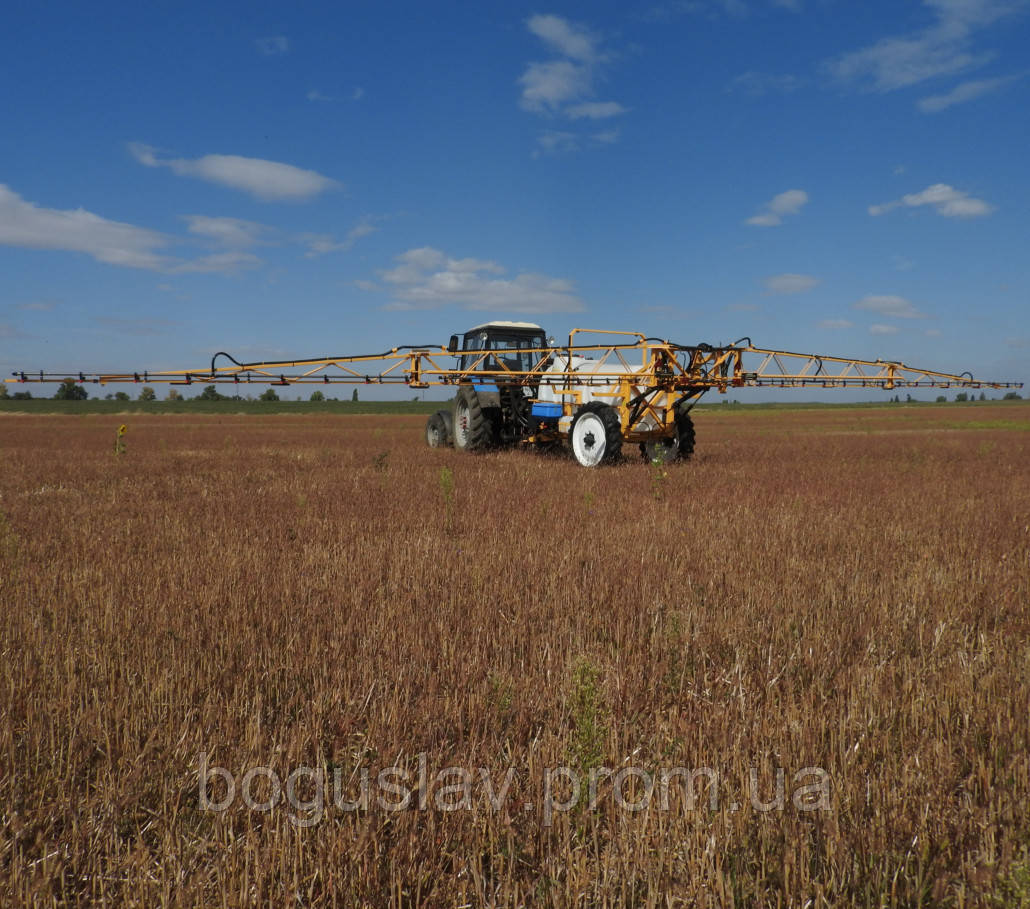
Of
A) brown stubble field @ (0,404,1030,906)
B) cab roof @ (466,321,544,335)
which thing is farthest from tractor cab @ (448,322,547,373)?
brown stubble field @ (0,404,1030,906)

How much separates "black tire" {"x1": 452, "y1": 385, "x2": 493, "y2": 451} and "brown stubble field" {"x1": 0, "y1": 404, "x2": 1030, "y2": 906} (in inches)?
341

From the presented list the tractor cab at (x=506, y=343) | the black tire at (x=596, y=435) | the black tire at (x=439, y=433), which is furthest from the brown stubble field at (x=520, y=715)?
the black tire at (x=439, y=433)

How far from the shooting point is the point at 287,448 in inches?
728

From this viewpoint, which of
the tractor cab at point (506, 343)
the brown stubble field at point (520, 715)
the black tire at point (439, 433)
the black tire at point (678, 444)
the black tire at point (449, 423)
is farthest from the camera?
the black tire at point (439, 433)

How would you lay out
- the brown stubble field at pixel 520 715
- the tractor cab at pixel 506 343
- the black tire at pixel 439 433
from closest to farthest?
the brown stubble field at pixel 520 715
the tractor cab at pixel 506 343
the black tire at pixel 439 433

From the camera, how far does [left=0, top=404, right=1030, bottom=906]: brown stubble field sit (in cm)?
182

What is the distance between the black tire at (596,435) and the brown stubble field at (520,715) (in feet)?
19.1

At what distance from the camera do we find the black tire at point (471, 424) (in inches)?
580

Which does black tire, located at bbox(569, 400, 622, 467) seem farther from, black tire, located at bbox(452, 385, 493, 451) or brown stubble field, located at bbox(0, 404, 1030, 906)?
brown stubble field, located at bbox(0, 404, 1030, 906)

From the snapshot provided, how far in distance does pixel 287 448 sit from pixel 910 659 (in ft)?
57.4

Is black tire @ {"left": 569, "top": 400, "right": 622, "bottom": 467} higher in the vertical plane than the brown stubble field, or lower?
higher

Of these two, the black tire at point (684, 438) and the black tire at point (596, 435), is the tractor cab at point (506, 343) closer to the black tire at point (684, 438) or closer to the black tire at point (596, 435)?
the black tire at point (596, 435)

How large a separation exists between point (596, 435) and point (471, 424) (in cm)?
362

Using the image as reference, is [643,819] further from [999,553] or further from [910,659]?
[999,553]
